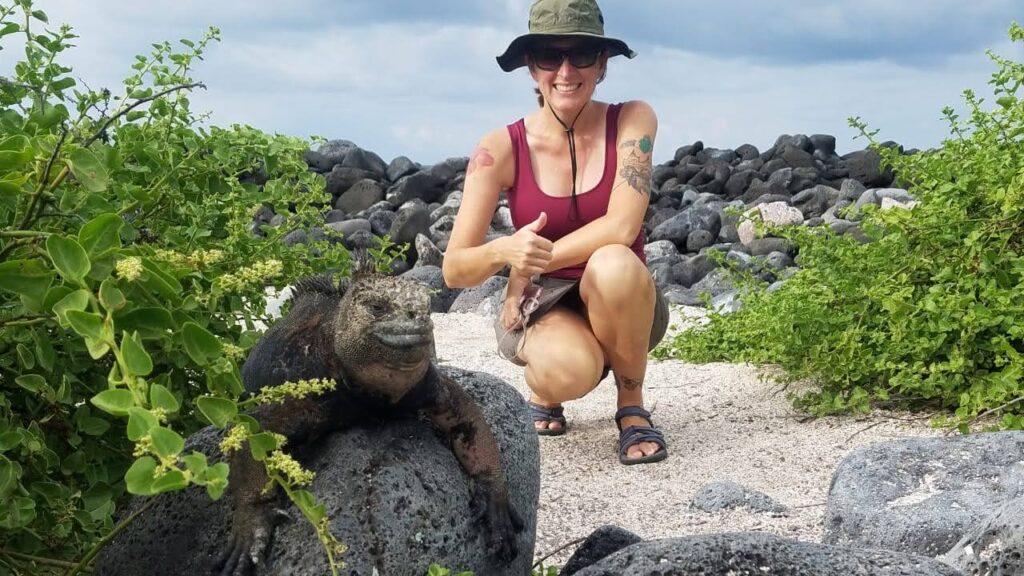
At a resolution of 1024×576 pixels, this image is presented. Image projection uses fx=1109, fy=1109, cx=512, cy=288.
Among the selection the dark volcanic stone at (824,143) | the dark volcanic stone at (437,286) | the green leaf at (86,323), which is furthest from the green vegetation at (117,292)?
the dark volcanic stone at (824,143)

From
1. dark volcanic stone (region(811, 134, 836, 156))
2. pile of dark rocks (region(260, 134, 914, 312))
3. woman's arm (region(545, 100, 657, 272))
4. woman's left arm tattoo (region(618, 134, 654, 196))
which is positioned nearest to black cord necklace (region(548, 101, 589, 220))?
woman's arm (region(545, 100, 657, 272))

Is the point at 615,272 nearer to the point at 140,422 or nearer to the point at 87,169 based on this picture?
the point at 87,169

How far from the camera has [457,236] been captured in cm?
527

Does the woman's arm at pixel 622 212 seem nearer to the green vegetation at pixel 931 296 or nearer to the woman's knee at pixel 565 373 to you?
the woman's knee at pixel 565 373

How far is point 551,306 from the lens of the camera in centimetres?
557

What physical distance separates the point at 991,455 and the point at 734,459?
1441mm

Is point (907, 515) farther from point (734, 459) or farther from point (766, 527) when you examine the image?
point (734, 459)

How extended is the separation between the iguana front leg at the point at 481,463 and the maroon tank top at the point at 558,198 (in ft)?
8.98

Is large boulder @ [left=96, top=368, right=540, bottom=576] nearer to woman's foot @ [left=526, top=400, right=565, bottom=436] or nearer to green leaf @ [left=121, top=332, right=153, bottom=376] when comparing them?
green leaf @ [left=121, top=332, right=153, bottom=376]

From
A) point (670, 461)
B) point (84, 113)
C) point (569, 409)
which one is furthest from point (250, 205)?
point (569, 409)

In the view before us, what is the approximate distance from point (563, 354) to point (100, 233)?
3726 mm

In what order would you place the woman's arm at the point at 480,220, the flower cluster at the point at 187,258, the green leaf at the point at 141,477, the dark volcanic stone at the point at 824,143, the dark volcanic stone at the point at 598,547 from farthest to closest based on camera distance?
1. the dark volcanic stone at the point at 824,143
2. the woman's arm at the point at 480,220
3. the dark volcanic stone at the point at 598,547
4. the flower cluster at the point at 187,258
5. the green leaf at the point at 141,477

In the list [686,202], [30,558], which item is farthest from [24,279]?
[686,202]

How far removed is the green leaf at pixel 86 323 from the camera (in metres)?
1.58
